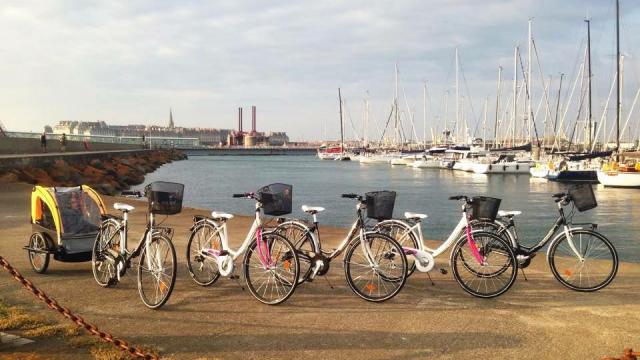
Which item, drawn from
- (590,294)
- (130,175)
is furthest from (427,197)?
(590,294)

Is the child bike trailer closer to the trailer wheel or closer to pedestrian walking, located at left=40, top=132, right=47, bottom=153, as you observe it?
the trailer wheel

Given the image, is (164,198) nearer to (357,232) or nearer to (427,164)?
(357,232)

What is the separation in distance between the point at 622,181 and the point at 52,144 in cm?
4507

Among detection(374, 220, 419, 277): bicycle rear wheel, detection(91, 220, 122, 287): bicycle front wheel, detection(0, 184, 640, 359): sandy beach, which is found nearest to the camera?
detection(0, 184, 640, 359): sandy beach

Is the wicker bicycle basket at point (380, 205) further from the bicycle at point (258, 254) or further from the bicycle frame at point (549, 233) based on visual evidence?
the bicycle frame at point (549, 233)

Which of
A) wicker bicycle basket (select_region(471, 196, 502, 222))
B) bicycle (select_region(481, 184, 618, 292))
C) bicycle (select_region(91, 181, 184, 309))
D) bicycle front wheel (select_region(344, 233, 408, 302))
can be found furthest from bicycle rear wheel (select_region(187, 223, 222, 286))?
bicycle (select_region(481, 184, 618, 292))

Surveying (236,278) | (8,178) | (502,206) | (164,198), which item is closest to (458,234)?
(236,278)

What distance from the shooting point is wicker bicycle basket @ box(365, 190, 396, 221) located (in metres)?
6.38

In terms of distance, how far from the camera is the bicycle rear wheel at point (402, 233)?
20.9 ft

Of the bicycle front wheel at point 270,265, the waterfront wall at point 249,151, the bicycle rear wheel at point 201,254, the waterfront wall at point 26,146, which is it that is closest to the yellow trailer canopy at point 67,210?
the bicycle rear wheel at point 201,254

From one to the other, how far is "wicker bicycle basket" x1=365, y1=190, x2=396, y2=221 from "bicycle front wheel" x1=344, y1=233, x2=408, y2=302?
70 cm

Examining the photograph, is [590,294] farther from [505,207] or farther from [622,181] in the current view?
[622,181]

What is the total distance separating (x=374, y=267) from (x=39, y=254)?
4.25 meters

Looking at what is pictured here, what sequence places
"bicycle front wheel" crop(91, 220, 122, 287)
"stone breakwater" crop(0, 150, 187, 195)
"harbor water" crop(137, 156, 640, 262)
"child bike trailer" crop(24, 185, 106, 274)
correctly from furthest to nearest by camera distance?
"stone breakwater" crop(0, 150, 187, 195)
"harbor water" crop(137, 156, 640, 262)
"child bike trailer" crop(24, 185, 106, 274)
"bicycle front wheel" crop(91, 220, 122, 287)
